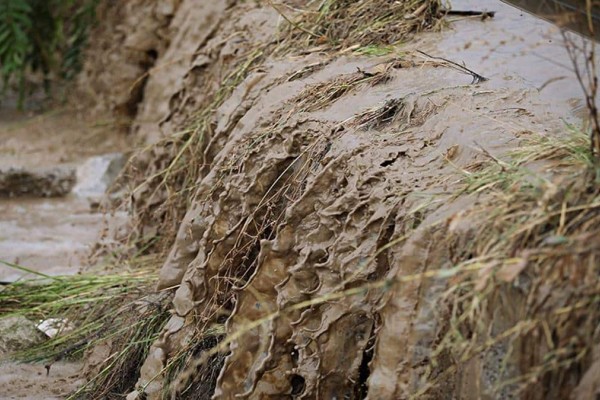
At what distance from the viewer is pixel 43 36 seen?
9109mm

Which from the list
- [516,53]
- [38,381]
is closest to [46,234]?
[38,381]

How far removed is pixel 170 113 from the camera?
6270 millimetres

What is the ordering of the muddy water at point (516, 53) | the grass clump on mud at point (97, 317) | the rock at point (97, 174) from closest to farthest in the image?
the muddy water at point (516, 53), the grass clump on mud at point (97, 317), the rock at point (97, 174)

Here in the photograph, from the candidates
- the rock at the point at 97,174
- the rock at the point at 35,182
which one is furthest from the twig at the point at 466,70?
the rock at the point at 35,182

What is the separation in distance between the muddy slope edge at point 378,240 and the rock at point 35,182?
274 centimetres

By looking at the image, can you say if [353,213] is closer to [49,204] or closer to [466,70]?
[466,70]

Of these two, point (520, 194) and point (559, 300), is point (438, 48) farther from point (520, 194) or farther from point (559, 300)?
point (559, 300)

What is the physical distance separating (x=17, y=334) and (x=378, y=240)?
2228 mm

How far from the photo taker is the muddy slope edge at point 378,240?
98.1 inches

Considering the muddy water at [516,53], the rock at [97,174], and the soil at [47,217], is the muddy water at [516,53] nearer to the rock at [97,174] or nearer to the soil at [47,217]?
the soil at [47,217]

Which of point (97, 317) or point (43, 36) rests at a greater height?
point (97, 317)

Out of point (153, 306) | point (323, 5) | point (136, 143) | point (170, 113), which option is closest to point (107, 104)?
point (136, 143)

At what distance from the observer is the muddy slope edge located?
8.18ft

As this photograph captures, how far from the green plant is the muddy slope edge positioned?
3.70m
